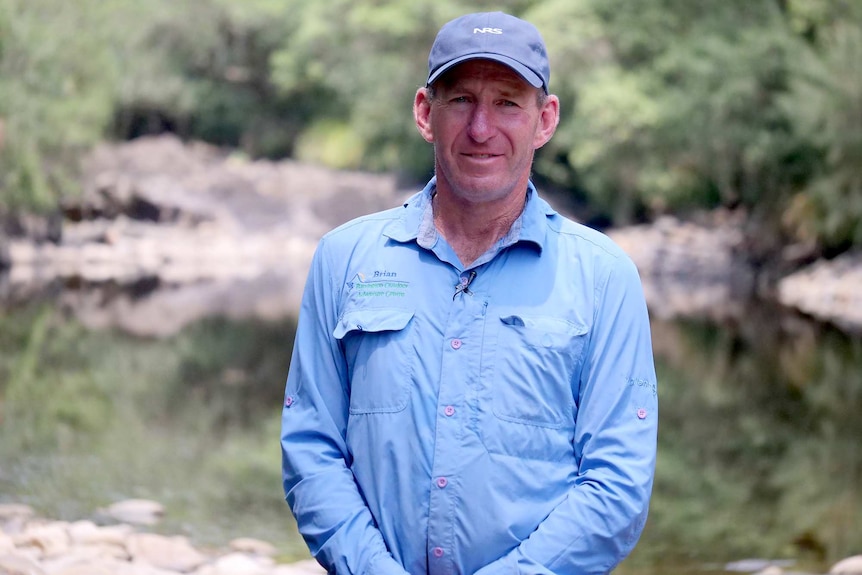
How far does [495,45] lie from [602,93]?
104 feet

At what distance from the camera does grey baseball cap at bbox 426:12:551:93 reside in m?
2.63

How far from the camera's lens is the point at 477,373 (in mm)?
2637

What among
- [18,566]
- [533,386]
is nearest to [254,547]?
[18,566]

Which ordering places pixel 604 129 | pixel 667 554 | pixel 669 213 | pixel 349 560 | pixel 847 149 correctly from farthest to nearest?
pixel 669 213, pixel 604 129, pixel 847 149, pixel 667 554, pixel 349 560

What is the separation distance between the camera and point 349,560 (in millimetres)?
2576

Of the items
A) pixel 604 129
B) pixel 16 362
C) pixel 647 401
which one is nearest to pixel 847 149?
pixel 604 129

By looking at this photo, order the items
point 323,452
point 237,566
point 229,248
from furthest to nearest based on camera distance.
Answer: point 229,248 < point 237,566 < point 323,452

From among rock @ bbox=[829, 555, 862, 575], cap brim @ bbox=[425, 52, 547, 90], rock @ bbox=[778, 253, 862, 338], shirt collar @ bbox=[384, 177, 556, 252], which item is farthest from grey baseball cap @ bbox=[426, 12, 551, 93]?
rock @ bbox=[778, 253, 862, 338]

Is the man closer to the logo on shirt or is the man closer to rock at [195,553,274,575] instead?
the logo on shirt

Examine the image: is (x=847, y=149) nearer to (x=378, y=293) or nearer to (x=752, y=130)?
(x=752, y=130)

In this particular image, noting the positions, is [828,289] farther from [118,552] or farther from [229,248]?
[118,552]

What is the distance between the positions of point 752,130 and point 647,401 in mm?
29236

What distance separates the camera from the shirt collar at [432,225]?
274 centimetres

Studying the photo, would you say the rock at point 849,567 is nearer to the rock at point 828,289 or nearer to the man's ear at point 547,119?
the man's ear at point 547,119
